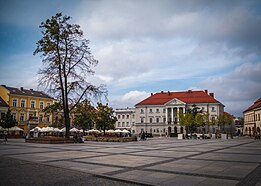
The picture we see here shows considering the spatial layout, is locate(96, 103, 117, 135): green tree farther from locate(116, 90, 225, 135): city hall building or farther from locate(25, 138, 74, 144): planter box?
locate(116, 90, 225, 135): city hall building

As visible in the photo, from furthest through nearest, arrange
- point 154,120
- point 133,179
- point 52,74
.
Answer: point 154,120 → point 52,74 → point 133,179

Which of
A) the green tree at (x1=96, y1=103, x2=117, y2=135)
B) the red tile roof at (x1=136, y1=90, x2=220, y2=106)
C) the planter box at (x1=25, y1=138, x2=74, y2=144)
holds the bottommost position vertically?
the planter box at (x1=25, y1=138, x2=74, y2=144)

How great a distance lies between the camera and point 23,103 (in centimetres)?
Answer: 7000

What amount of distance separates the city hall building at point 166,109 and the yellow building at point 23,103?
133 feet

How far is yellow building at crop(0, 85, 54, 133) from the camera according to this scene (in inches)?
2638

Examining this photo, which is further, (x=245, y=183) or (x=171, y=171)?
(x=171, y=171)

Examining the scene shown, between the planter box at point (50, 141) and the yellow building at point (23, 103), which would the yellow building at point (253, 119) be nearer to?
the planter box at point (50, 141)

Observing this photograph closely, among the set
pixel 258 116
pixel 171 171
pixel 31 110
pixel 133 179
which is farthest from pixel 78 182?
pixel 258 116

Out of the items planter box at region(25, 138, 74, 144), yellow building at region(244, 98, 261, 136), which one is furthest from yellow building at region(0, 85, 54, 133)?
yellow building at region(244, 98, 261, 136)

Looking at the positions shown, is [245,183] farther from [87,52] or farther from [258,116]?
[258,116]

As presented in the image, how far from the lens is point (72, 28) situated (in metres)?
32.5

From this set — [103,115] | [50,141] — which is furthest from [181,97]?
[50,141]

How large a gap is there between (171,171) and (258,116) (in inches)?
3144

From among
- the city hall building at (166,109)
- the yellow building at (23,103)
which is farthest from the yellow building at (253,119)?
the yellow building at (23,103)
